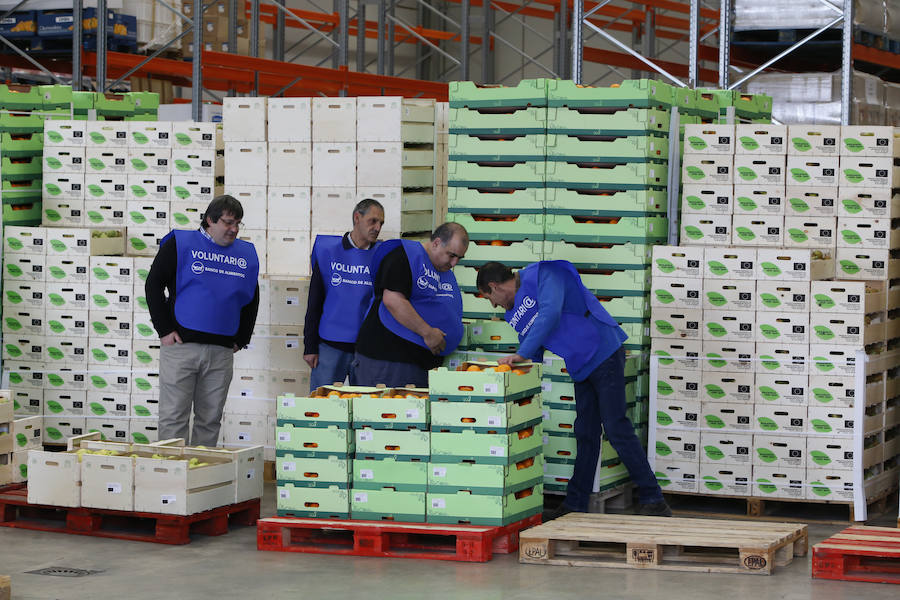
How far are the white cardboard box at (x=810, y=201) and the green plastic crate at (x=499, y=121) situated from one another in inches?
71.5

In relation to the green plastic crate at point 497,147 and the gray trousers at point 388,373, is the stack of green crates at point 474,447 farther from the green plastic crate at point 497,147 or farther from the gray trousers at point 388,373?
the green plastic crate at point 497,147

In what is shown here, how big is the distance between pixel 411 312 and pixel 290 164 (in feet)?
7.60

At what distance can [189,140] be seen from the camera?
1112cm

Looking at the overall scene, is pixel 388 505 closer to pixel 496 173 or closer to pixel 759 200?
pixel 496 173

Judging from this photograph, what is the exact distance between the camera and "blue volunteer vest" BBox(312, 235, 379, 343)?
9586 millimetres

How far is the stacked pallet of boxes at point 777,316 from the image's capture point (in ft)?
30.7

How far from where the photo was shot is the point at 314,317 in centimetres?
969

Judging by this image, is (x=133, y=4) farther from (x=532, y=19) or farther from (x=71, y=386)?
(x=532, y=19)

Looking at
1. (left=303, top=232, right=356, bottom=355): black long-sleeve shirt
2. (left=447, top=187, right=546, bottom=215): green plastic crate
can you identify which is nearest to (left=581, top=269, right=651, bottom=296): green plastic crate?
(left=447, top=187, right=546, bottom=215): green plastic crate

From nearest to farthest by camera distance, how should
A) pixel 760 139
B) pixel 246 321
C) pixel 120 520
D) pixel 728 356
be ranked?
pixel 120 520, pixel 246 321, pixel 728 356, pixel 760 139

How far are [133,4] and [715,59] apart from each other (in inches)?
349

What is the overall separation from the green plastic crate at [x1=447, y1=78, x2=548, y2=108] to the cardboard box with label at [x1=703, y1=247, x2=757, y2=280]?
1.60m

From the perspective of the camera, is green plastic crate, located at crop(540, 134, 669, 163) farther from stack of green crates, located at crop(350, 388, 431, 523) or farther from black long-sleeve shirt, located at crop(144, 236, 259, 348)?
black long-sleeve shirt, located at crop(144, 236, 259, 348)

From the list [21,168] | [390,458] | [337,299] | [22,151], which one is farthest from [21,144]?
[390,458]
